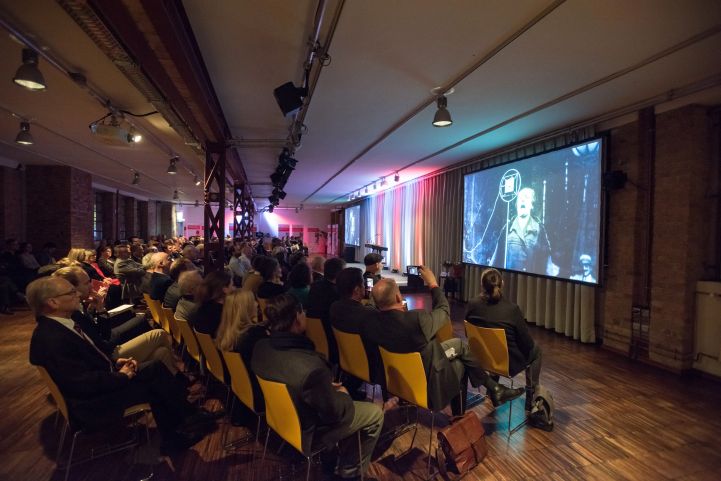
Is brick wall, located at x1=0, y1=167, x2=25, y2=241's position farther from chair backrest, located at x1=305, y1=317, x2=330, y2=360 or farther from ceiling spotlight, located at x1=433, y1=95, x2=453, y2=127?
ceiling spotlight, located at x1=433, y1=95, x2=453, y2=127

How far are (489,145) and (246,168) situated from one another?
20.8 ft

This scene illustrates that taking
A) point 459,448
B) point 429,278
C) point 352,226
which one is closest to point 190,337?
point 429,278

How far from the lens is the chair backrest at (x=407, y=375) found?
7.63 feet

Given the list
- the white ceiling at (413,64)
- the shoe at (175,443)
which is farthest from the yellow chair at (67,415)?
the white ceiling at (413,64)

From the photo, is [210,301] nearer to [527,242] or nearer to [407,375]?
[407,375]

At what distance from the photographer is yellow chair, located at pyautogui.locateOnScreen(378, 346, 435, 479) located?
7.62ft

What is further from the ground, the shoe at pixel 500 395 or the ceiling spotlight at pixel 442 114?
the ceiling spotlight at pixel 442 114

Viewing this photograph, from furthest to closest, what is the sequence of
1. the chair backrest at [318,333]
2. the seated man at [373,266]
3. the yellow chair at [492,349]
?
the seated man at [373,266]
the chair backrest at [318,333]
the yellow chair at [492,349]

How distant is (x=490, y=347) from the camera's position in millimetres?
2988

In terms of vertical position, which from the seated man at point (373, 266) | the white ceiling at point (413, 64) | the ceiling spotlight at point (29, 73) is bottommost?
the seated man at point (373, 266)

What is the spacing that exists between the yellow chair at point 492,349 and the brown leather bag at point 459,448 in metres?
0.47

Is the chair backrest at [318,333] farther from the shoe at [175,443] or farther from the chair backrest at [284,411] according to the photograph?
the chair backrest at [284,411]

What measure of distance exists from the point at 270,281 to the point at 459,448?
8.46 feet

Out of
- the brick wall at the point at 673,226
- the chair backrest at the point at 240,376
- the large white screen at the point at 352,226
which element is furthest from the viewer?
the large white screen at the point at 352,226
